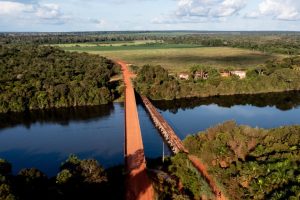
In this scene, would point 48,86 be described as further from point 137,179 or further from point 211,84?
point 137,179

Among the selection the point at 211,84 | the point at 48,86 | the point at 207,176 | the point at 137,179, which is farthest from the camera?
the point at 211,84

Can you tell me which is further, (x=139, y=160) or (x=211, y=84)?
(x=211, y=84)

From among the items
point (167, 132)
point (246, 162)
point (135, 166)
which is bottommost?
point (167, 132)

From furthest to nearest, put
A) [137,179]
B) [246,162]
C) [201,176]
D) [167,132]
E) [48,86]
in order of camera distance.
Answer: [48,86]
[167,132]
[201,176]
[137,179]
[246,162]

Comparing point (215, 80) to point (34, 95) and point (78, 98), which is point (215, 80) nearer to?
point (78, 98)

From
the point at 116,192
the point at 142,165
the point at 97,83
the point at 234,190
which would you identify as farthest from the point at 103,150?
the point at 97,83

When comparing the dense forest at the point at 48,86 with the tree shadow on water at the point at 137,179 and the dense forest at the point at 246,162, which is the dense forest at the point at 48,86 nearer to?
the tree shadow on water at the point at 137,179

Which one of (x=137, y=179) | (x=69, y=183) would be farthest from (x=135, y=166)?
(x=69, y=183)

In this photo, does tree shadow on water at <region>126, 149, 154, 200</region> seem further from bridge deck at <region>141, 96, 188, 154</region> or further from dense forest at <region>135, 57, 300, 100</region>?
dense forest at <region>135, 57, 300, 100</region>
